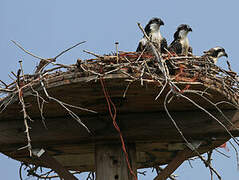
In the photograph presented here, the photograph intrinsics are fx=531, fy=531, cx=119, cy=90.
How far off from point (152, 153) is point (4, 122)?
5.18ft

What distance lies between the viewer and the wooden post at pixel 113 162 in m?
4.75

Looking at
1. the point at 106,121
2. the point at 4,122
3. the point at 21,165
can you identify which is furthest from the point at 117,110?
the point at 21,165

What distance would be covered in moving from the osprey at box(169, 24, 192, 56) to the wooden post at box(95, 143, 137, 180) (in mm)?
2854

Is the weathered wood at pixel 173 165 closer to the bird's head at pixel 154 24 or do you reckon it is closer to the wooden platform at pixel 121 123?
the wooden platform at pixel 121 123

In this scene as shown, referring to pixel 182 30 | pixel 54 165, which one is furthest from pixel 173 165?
pixel 182 30

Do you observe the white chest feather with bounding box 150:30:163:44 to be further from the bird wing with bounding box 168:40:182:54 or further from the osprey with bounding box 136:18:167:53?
the bird wing with bounding box 168:40:182:54

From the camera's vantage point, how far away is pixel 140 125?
489 centimetres

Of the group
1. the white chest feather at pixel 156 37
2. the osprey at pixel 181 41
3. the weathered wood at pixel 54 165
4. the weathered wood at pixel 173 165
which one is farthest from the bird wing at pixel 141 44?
the weathered wood at pixel 54 165

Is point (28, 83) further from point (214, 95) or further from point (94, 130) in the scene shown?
point (214, 95)

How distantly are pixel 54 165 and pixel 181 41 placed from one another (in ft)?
11.6

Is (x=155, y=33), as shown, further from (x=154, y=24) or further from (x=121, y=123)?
(x=121, y=123)

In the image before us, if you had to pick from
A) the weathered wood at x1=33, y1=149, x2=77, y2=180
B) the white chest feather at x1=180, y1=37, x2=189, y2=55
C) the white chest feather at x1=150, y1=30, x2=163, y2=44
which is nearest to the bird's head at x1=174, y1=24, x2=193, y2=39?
the white chest feather at x1=180, y1=37, x2=189, y2=55

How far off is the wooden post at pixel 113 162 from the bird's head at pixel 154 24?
120 inches

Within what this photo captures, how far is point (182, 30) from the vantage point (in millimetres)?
8102
